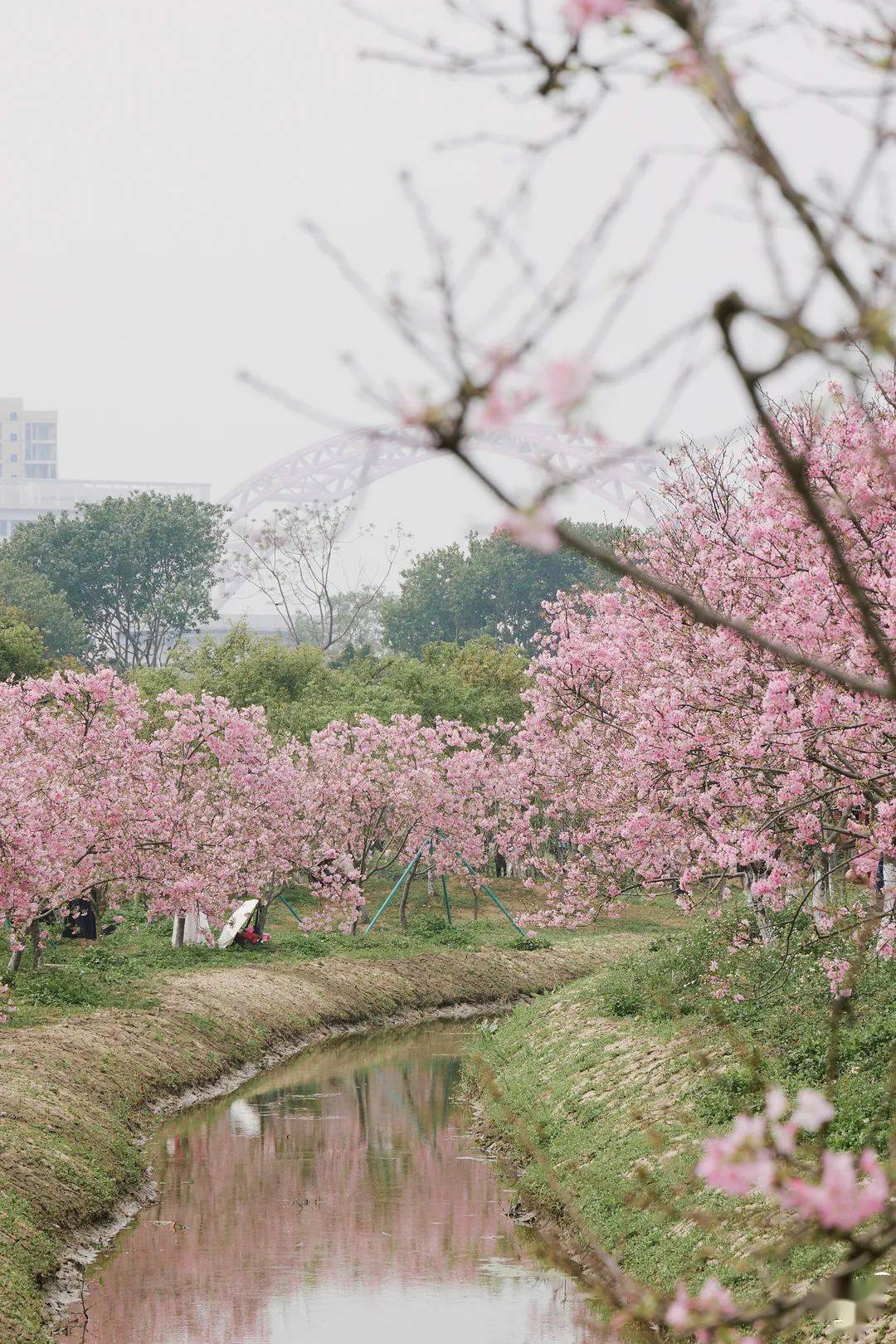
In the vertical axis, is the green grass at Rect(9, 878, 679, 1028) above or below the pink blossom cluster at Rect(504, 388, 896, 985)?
below

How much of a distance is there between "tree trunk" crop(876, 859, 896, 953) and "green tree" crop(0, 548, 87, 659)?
5091cm

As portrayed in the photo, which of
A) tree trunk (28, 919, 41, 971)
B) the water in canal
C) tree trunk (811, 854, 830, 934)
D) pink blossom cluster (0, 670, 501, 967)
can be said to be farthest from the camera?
tree trunk (28, 919, 41, 971)

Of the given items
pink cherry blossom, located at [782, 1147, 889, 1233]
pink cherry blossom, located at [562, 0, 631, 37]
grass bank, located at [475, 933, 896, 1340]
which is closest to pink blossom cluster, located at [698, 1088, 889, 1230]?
pink cherry blossom, located at [782, 1147, 889, 1233]

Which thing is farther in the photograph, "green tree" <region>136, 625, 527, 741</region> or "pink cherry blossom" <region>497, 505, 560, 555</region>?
"green tree" <region>136, 625, 527, 741</region>

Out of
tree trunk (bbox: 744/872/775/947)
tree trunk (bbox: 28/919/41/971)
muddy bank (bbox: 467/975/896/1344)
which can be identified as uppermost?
tree trunk (bbox: 744/872/775/947)

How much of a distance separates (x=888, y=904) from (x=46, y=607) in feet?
180

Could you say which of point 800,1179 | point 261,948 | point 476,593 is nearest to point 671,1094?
point 800,1179

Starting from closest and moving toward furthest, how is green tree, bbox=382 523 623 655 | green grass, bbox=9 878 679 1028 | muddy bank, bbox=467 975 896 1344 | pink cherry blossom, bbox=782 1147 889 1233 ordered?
pink cherry blossom, bbox=782 1147 889 1233
muddy bank, bbox=467 975 896 1344
green grass, bbox=9 878 679 1028
green tree, bbox=382 523 623 655

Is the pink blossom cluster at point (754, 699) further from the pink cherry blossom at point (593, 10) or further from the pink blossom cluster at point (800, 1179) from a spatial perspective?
the pink blossom cluster at point (800, 1179)

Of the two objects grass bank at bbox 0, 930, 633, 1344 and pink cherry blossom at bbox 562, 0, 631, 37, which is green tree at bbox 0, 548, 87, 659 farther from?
pink cherry blossom at bbox 562, 0, 631, 37

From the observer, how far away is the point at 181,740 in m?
30.2

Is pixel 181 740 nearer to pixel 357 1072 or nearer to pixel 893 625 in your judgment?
pixel 357 1072

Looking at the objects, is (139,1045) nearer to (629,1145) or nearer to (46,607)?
(629,1145)

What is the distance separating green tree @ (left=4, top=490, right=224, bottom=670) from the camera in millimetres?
71312
